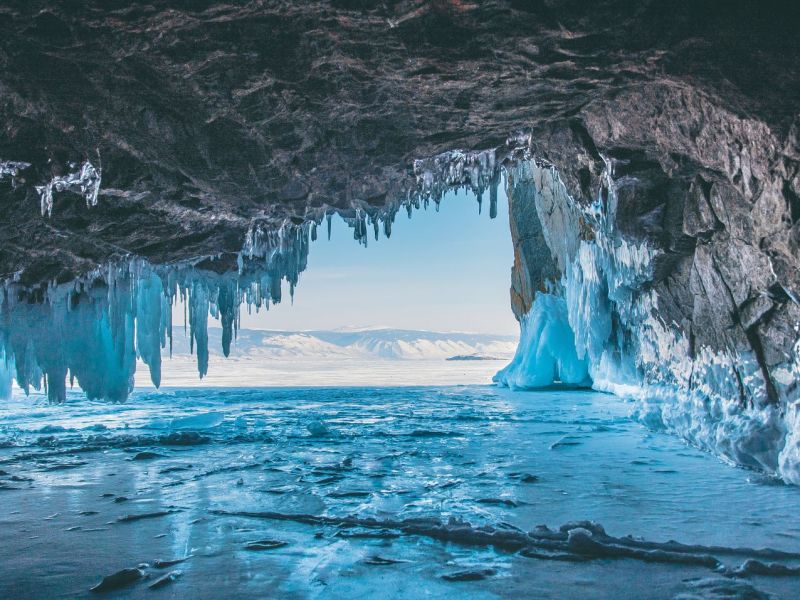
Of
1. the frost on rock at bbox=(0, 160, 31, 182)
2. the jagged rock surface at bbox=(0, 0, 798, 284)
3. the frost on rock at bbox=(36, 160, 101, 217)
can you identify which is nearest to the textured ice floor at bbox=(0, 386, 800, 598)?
the jagged rock surface at bbox=(0, 0, 798, 284)

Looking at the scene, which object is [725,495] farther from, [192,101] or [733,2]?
[192,101]

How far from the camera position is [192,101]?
201 inches

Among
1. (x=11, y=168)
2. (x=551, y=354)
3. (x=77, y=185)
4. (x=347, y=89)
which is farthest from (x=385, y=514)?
(x=551, y=354)

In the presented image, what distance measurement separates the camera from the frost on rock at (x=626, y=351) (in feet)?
19.4

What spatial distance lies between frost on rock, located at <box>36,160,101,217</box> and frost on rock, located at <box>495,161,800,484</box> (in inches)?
234

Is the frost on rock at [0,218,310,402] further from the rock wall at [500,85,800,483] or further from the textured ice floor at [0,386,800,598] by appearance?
the rock wall at [500,85,800,483]

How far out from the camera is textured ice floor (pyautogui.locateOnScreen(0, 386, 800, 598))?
333cm

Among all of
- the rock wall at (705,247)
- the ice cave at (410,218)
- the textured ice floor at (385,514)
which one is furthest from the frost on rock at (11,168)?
the rock wall at (705,247)

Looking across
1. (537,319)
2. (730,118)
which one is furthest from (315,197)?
(537,319)

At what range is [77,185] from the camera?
6.61 meters

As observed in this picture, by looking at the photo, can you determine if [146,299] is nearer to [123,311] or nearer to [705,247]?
[123,311]

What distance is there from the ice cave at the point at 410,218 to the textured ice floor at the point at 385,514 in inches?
1.3

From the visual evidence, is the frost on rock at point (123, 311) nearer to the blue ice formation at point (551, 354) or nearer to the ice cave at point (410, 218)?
the ice cave at point (410, 218)

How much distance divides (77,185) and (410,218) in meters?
4.42
